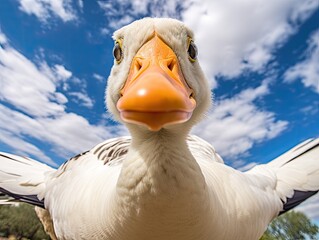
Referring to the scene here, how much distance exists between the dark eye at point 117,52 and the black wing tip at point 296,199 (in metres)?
2.19

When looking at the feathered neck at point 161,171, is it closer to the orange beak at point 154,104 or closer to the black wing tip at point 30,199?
the orange beak at point 154,104

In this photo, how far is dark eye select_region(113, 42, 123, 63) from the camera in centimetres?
182

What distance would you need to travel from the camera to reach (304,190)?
3203 millimetres

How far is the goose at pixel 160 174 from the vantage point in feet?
3.59

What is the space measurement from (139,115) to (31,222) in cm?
2822

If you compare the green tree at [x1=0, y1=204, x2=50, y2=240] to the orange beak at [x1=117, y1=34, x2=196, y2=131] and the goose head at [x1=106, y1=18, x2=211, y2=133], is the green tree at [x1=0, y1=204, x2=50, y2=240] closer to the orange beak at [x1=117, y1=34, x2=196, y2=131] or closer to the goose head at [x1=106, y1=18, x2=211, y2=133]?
the goose head at [x1=106, y1=18, x2=211, y2=133]

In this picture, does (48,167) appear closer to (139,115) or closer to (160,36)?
(160,36)

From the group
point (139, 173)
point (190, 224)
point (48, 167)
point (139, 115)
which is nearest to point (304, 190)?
point (190, 224)

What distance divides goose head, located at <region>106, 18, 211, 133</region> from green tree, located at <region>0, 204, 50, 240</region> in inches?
1038

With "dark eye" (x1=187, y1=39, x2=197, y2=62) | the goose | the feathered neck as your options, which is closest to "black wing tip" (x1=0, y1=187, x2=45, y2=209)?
the goose

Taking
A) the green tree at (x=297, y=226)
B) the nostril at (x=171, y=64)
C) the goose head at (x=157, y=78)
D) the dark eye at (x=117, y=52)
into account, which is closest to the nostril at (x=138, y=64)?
the goose head at (x=157, y=78)

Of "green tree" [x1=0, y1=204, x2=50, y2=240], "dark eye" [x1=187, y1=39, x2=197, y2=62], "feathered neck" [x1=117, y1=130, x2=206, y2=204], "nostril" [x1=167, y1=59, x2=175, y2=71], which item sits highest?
"green tree" [x1=0, y1=204, x2=50, y2=240]

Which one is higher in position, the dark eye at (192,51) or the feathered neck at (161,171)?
the dark eye at (192,51)

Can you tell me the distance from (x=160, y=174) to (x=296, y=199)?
7.43ft
